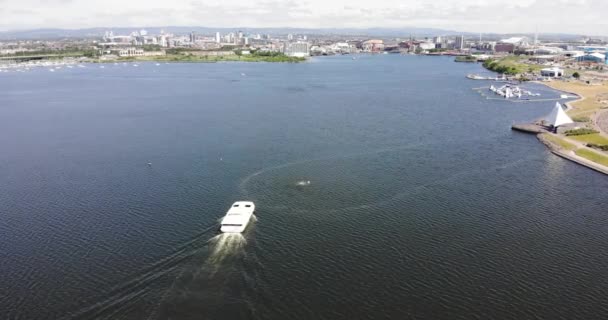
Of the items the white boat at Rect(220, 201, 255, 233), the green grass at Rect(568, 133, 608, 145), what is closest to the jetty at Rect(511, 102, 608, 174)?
the green grass at Rect(568, 133, 608, 145)

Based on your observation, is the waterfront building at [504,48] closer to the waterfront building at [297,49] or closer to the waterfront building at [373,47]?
the waterfront building at [373,47]

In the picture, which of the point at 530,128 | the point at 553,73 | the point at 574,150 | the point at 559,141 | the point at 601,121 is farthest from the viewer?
the point at 553,73

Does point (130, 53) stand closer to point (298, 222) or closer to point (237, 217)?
point (237, 217)

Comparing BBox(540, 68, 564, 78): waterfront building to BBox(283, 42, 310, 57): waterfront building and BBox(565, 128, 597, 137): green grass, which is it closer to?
BBox(565, 128, 597, 137): green grass

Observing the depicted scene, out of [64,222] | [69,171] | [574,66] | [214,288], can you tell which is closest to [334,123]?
[69,171]

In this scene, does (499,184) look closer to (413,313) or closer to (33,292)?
(413,313)

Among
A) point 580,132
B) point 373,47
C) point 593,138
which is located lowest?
point 593,138

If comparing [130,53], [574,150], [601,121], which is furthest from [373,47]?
[574,150]
